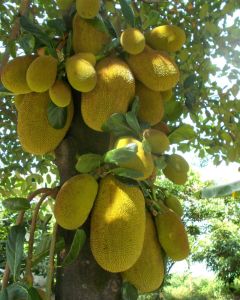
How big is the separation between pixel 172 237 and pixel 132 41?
440 mm

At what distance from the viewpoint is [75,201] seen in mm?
768

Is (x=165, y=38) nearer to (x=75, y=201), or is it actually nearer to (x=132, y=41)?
(x=132, y=41)

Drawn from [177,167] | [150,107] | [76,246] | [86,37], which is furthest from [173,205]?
[86,37]

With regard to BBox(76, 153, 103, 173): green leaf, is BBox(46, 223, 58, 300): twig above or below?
below

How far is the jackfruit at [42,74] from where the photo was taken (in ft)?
2.78

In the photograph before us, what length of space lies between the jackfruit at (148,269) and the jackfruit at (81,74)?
13.3 inches

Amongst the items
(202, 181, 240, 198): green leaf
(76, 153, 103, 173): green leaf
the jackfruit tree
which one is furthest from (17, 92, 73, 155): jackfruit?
(202, 181, 240, 198): green leaf

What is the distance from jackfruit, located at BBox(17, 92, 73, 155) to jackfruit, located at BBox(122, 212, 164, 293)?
0.29 meters

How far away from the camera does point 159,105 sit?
93 cm

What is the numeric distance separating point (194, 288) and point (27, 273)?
25.7 ft

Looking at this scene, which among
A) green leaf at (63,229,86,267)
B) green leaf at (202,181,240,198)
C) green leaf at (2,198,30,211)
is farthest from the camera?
green leaf at (2,198,30,211)

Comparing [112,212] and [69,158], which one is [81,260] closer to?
[112,212]

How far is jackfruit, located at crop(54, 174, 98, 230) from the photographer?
0.75 metres

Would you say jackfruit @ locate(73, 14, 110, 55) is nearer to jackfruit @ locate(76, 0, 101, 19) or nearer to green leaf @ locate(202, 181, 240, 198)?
jackfruit @ locate(76, 0, 101, 19)
